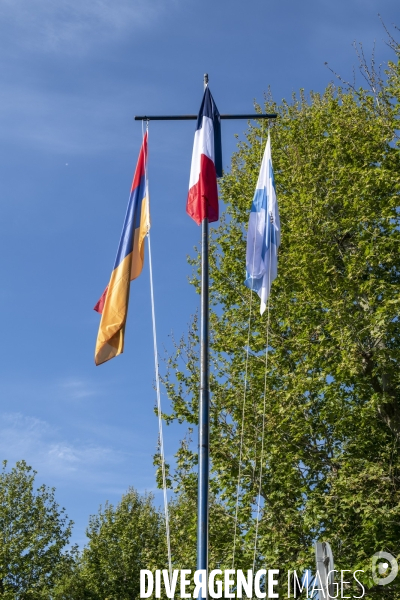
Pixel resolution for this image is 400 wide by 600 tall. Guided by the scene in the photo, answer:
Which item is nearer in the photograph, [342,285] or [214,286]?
[342,285]

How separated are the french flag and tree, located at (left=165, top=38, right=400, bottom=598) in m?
4.42

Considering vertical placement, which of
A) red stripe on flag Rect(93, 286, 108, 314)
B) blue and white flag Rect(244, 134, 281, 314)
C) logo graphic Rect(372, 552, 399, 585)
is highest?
blue and white flag Rect(244, 134, 281, 314)

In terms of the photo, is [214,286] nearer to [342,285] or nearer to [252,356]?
[252,356]

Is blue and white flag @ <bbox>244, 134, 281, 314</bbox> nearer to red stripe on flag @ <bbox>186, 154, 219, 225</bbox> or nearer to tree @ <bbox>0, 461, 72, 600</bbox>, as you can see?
red stripe on flag @ <bbox>186, 154, 219, 225</bbox>

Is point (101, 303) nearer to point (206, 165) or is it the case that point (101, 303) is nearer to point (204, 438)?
point (206, 165)

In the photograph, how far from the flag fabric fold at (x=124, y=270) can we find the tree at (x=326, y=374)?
442 centimetres

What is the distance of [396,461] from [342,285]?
172 inches

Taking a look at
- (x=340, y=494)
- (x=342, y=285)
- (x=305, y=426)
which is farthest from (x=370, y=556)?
(x=342, y=285)

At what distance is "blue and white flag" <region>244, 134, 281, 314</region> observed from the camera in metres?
11.3

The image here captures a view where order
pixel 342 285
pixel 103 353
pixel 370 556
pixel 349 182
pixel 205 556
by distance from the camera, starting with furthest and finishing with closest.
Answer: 1. pixel 349 182
2. pixel 342 285
3. pixel 370 556
4. pixel 103 353
5. pixel 205 556

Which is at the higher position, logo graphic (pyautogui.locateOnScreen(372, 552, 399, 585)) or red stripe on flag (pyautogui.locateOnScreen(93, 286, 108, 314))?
red stripe on flag (pyautogui.locateOnScreen(93, 286, 108, 314))

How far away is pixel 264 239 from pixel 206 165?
166cm

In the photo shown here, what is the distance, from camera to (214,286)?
855 inches

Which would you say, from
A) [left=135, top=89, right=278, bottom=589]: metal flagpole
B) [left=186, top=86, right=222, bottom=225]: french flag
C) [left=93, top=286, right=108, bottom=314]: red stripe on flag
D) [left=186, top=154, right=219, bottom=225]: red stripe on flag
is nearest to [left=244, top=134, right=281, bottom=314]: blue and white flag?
[left=186, top=86, right=222, bottom=225]: french flag
